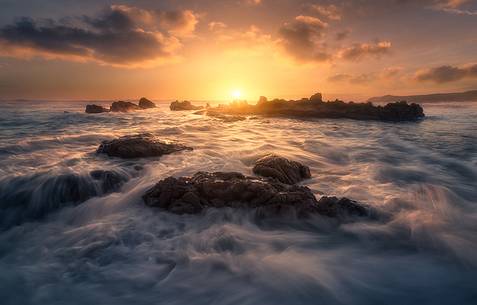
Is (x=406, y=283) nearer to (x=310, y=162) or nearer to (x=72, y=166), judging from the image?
(x=310, y=162)

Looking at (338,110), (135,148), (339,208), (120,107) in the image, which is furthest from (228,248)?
(120,107)

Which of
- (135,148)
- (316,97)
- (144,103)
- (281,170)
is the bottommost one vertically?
(281,170)

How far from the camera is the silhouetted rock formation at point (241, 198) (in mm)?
5738

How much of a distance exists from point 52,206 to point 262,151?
7356 mm

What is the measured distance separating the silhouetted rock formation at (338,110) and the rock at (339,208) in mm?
28155

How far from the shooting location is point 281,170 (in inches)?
299

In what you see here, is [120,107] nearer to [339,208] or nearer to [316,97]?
[316,97]

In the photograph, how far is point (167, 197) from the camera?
6090 millimetres

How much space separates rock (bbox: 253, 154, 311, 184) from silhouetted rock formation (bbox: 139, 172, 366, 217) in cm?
97

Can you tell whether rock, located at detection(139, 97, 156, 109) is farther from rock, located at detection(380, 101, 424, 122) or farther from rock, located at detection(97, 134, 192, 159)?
rock, located at detection(97, 134, 192, 159)

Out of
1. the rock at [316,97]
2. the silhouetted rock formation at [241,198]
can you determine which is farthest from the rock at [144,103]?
the silhouetted rock formation at [241,198]

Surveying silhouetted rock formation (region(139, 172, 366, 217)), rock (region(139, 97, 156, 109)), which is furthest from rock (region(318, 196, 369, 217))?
rock (region(139, 97, 156, 109))

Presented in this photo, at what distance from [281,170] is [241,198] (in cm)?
195

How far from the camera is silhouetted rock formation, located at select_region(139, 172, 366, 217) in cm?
574
